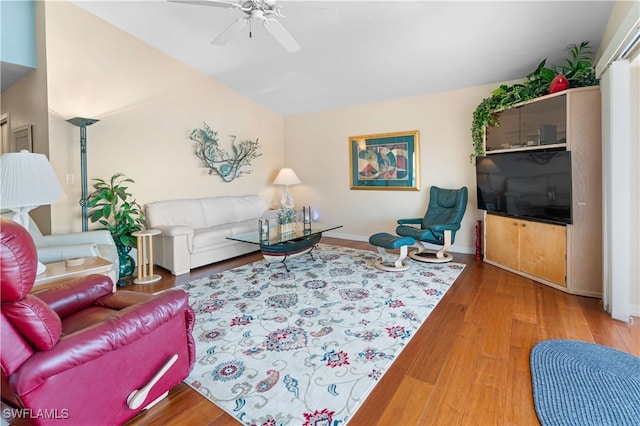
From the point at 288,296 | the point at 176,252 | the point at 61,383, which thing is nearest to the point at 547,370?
the point at 288,296

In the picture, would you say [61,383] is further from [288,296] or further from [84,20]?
[84,20]

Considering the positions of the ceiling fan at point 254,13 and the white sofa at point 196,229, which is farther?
the white sofa at point 196,229

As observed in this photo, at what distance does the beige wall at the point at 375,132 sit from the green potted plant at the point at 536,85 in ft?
1.42

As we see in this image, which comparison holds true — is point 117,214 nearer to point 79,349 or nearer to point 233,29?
point 233,29

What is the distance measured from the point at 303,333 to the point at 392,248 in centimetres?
187

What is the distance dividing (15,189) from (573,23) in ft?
16.3

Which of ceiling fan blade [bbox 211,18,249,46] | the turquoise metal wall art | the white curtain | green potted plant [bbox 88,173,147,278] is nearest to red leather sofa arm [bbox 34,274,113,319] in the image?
green potted plant [bbox 88,173,147,278]

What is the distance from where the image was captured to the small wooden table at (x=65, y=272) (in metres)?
2.23

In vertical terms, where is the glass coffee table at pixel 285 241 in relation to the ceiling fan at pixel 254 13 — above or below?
below

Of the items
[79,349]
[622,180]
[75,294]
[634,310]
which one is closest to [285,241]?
[75,294]

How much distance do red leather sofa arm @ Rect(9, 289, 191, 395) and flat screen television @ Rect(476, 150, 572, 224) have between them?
368 centimetres

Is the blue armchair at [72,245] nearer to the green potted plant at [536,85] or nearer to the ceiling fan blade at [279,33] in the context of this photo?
the ceiling fan blade at [279,33]

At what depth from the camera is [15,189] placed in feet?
6.61

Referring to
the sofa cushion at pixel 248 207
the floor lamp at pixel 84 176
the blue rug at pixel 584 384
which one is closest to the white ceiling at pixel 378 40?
the floor lamp at pixel 84 176
